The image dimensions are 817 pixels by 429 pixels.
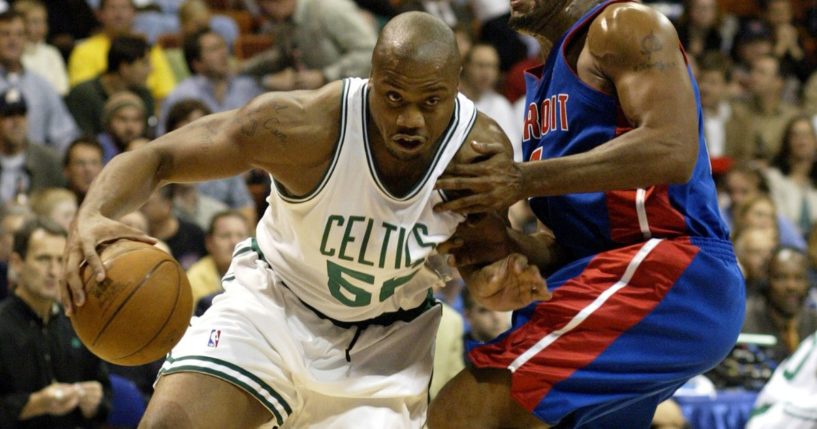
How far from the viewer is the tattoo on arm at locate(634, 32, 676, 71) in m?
3.62

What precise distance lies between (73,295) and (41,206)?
4207 mm

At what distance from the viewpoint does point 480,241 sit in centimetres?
391

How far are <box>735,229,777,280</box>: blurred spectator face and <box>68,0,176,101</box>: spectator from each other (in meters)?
4.67

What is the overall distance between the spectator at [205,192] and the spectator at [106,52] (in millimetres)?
1207

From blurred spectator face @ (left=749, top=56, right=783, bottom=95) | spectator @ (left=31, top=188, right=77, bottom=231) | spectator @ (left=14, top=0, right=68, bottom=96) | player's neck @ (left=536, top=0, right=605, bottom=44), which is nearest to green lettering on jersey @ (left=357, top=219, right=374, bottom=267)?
player's neck @ (left=536, top=0, right=605, bottom=44)

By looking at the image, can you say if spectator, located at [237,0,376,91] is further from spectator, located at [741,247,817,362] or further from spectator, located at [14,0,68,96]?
spectator, located at [741,247,817,362]

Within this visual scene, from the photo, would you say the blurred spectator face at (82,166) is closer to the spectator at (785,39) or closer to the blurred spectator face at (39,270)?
the blurred spectator face at (39,270)

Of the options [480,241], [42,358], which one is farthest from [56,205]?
[480,241]

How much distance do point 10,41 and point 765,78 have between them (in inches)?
254

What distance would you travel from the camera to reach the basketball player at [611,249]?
3.60 meters

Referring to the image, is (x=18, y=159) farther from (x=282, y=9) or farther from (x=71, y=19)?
(x=71, y=19)

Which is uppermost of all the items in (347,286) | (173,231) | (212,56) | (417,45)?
(417,45)

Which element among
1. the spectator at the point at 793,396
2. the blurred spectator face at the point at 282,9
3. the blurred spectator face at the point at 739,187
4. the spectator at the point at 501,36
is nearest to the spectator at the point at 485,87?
the spectator at the point at 501,36

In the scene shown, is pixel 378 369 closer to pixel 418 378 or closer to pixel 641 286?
pixel 418 378
